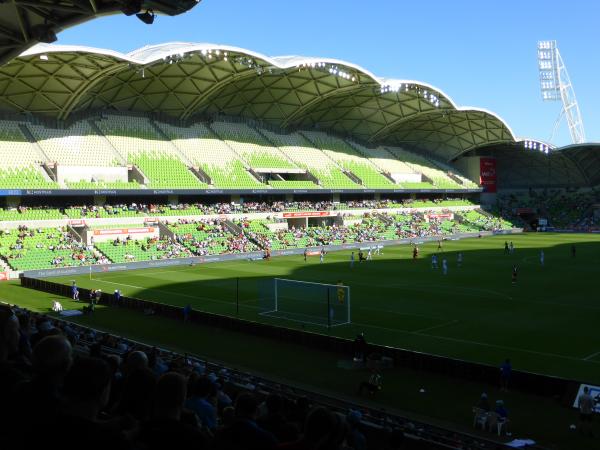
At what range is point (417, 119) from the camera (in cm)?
8862

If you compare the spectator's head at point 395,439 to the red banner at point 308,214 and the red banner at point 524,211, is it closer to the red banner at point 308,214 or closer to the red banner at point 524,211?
the red banner at point 308,214

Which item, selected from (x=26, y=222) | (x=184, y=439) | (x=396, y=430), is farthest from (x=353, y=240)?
(x=184, y=439)

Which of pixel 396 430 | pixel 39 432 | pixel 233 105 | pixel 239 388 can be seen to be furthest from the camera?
pixel 233 105

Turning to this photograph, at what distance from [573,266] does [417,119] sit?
45168 mm

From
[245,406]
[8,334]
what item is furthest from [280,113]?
[245,406]

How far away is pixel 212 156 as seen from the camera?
73000mm

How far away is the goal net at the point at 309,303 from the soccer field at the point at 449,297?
35 cm

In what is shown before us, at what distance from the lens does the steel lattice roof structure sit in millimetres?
53406

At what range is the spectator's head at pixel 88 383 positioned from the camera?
3.32m

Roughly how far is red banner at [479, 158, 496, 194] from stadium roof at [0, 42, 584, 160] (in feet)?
17.5

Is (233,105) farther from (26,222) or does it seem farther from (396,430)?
(396,430)

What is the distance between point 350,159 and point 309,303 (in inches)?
2383

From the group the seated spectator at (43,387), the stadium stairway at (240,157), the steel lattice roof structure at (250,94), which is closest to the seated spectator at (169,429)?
the seated spectator at (43,387)

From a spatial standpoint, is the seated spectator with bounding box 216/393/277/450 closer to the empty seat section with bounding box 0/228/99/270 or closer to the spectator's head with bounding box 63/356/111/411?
the spectator's head with bounding box 63/356/111/411
